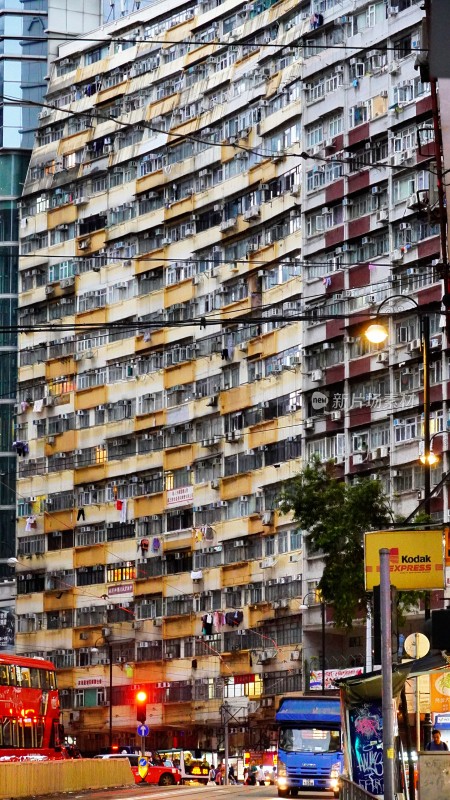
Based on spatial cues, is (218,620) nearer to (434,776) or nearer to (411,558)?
(411,558)

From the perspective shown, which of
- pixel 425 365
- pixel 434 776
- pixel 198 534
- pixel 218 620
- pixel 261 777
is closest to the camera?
pixel 434 776

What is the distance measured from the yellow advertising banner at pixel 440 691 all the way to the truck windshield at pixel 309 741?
14.6m

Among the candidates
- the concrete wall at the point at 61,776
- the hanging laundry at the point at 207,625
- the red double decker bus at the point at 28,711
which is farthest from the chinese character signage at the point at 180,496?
the concrete wall at the point at 61,776

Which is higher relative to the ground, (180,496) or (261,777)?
(180,496)

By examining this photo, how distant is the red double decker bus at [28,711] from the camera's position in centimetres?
5281

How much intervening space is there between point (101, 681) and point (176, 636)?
5574 mm

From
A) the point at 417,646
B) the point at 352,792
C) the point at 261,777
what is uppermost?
the point at 417,646

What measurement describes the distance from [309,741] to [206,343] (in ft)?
122

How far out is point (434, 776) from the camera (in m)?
25.0

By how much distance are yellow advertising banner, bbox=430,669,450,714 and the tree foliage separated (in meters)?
13.1

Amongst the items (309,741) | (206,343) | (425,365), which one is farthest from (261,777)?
(425,365)

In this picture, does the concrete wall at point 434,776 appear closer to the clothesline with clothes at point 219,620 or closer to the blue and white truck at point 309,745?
the blue and white truck at point 309,745

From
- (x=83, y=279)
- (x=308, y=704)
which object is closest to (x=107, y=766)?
(x=308, y=704)

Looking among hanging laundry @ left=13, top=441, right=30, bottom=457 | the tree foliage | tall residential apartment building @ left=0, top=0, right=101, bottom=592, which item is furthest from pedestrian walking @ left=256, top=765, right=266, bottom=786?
tall residential apartment building @ left=0, top=0, right=101, bottom=592
